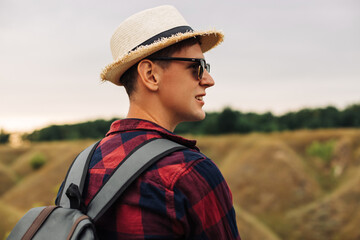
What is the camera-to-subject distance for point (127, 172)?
183 centimetres

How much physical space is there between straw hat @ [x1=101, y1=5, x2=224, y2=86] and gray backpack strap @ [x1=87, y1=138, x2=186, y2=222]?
593mm

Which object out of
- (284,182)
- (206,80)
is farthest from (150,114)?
(284,182)

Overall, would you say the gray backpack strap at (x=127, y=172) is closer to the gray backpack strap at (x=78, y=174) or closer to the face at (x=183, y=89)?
the gray backpack strap at (x=78, y=174)

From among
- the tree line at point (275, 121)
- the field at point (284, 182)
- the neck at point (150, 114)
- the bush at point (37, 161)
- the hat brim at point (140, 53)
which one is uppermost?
the hat brim at point (140, 53)

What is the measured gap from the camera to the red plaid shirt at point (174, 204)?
5.73ft

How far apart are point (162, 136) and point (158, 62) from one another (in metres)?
0.45

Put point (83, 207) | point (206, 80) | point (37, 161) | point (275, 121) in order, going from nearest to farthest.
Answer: point (83, 207) < point (206, 80) < point (37, 161) < point (275, 121)

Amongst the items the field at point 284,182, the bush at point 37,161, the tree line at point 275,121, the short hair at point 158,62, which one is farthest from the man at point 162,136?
the bush at point 37,161

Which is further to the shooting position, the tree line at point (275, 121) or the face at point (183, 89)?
the tree line at point (275, 121)

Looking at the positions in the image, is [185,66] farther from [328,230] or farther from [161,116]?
[328,230]

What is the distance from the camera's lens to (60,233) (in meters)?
1.88

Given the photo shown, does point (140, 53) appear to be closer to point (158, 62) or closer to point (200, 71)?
point (158, 62)

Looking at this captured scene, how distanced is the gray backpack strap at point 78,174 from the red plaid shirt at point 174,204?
0.49ft

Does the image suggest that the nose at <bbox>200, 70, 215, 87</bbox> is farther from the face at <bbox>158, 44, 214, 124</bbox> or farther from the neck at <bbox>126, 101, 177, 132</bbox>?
the neck at <bbox>126, 101, 177, 132</bbox>
